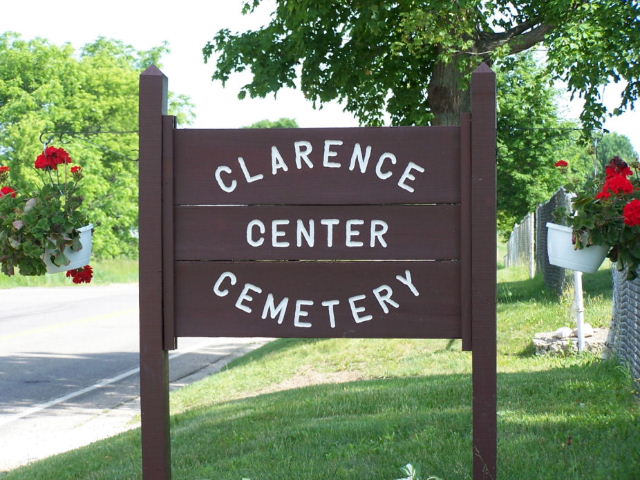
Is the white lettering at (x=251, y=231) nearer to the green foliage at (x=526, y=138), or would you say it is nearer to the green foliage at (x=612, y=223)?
the green foliage at (x=612, y=223)

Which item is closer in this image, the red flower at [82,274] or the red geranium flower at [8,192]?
the red geranium flower at [8,192]

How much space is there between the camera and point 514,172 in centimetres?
3162

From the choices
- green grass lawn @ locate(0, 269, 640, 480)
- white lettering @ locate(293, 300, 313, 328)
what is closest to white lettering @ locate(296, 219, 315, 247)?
white lettering @ locate(293, 300, 313, 328)

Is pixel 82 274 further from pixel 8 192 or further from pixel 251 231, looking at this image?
pixel 251 231

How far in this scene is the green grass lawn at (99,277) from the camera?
115ft

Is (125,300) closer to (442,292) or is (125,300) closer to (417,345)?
(417,345)

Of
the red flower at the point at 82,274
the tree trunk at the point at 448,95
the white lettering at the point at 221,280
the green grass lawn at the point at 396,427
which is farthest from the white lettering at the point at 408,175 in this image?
the tree trunk at the point at 448,95

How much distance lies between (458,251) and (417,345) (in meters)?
8.67

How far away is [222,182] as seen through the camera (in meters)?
4.18

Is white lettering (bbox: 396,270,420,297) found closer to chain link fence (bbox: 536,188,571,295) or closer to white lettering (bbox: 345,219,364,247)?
white lettering (bbox: 345,219,364,247)

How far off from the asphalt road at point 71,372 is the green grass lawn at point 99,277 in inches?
492

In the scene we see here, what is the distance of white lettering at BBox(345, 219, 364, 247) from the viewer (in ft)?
13.4

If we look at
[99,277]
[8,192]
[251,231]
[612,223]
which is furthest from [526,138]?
[99,277]

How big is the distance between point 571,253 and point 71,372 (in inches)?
387
